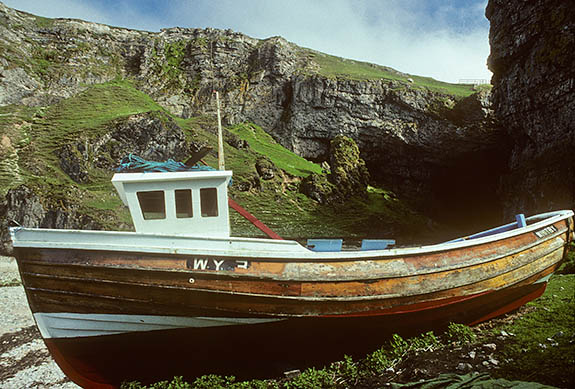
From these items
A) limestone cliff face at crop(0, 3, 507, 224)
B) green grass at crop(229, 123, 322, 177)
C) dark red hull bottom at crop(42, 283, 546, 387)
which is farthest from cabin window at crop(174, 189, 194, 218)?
limestone cliff face at crop(0, 3, 507, 224)

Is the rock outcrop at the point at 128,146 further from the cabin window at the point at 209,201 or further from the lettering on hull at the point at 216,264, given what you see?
the lettering on hull at the point at 216,264

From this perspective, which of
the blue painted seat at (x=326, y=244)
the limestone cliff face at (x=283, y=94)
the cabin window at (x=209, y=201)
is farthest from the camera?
the limestone cliff face at (x=283, y=94)

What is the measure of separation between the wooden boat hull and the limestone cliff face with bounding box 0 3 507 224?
39.6 m

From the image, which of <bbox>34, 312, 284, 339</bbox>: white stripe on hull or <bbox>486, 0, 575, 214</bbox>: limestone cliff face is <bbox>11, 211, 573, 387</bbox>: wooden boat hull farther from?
<bbox>486, 0, 575, 214</bbox>: limestone cliff face

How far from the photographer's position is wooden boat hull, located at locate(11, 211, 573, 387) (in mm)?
4508

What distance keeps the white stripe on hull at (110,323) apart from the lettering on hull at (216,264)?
852 millimetres

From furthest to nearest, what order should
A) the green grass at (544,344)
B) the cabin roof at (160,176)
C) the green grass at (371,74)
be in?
the green grass at (371,74), the cabin roof at (160,176), the green grass at (544,344)

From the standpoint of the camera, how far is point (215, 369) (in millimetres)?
5012

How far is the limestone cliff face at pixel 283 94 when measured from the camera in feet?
136

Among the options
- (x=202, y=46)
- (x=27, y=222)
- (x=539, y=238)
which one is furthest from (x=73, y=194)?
(x=202, y=46)

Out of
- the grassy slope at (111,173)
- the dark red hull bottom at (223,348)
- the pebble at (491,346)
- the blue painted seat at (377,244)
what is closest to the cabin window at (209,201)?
the dark red hull bottom at (223,348)

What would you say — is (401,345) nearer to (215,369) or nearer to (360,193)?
(215,369)

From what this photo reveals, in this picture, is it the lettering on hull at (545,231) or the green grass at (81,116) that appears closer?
the lettering on hull at (545,231)

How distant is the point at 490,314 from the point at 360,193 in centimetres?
3909
